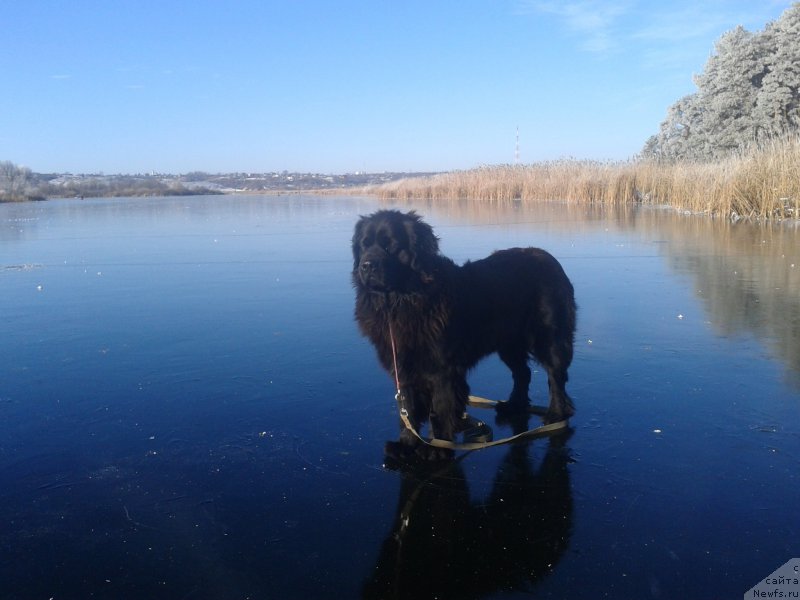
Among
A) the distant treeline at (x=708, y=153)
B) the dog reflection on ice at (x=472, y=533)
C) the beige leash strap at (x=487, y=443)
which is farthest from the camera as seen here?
the distant treeline at (x=708, y=153)

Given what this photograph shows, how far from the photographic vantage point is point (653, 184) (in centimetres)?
2866

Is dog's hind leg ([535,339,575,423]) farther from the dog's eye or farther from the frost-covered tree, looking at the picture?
the frost-covered tree

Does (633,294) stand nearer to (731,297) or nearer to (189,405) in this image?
(731,297)

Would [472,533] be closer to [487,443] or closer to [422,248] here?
[487,443]

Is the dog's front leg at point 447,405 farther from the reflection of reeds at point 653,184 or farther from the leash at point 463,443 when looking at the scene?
the reflection of reeds at point 653,184

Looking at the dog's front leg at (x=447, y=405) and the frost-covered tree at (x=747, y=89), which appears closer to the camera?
the dog's front leg at (x=447, y=405)

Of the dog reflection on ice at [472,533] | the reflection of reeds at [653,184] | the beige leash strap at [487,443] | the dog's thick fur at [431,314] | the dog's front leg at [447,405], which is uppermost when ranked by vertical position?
the reflection of reeds at [653,184]

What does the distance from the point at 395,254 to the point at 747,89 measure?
36.2 metres

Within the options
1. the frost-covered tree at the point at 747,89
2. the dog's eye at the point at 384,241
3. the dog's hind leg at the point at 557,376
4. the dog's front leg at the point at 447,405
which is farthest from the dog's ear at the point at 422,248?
the frost-covered tree at the point at 747,89

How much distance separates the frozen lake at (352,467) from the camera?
2740 mm

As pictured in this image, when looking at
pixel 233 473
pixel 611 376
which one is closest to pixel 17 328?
pixel 233 473

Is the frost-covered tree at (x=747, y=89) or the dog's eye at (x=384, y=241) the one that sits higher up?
the frost-covered tree at (x=747, y=89)

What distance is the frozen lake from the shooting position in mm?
2740

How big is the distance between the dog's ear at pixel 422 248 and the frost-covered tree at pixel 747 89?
28.8 m
